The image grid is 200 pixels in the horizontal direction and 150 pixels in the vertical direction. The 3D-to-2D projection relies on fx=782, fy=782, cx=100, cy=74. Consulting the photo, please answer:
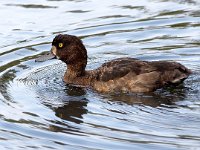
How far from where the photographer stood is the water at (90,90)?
11273 mm

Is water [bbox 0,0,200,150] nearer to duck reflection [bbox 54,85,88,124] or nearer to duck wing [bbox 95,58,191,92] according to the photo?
duck reflection [bbox 54,85,88,124]

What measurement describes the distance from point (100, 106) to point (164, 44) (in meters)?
3.88

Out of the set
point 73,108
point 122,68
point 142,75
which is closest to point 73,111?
point 73,108

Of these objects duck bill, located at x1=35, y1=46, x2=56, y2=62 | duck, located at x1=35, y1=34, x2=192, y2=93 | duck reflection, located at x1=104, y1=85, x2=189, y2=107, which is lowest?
duck reflection, located at x1=104, y1=85, x2=189, y2=107

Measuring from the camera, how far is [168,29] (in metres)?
17.4

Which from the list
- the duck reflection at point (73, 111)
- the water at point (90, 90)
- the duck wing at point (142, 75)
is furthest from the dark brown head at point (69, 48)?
the duck reflection at point (73, 111)

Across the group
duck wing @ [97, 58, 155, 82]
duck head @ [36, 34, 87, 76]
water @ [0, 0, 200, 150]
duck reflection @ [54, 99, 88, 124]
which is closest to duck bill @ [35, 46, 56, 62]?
duck head @ [36, 34, 87, 76]

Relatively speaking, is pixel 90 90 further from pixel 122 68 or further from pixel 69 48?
pixel 69 48

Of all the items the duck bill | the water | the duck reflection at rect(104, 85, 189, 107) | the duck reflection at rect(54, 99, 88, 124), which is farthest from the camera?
the duck bill

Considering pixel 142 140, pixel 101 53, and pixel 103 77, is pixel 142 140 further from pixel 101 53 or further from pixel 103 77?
pixel 101 53

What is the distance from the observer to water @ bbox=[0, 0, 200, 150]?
1127cm

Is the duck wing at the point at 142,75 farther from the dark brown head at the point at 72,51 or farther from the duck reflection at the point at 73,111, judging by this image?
the dark brown head at the point at 72,51

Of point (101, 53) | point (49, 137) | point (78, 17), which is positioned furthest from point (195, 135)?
point (78, 17)

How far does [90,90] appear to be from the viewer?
1399cm
